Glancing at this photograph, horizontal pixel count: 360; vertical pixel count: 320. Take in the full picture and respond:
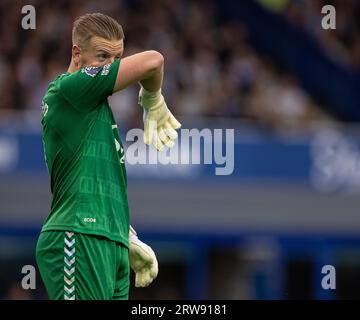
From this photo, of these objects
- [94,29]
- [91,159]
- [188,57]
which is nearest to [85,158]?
[91,159]

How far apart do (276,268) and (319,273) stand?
639 millimetres

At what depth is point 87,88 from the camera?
Result: 5805mm

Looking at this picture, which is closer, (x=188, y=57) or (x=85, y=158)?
(x=85, y=158)

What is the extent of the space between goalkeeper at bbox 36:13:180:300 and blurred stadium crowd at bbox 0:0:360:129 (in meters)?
9.17

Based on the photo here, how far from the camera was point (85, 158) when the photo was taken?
19.3ft

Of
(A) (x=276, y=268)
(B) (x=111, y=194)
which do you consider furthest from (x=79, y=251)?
(A) (x=276, y=268)

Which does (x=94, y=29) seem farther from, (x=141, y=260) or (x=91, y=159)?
(x=141, y=260)

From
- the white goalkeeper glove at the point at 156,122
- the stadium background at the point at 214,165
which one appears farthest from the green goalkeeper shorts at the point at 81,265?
the stadium background at the point at 214,165

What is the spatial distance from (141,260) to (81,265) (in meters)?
0.48

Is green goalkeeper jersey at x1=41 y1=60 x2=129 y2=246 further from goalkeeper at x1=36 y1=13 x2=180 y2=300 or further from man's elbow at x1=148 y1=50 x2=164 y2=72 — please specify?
man's elbow at x1=148 y1=50 x2=164 y2=72

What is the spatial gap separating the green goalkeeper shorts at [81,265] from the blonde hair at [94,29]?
97 centimetres

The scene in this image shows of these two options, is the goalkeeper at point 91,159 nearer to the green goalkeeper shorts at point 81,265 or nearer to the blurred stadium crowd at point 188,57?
the green goalkeeper shorts at point 81,265

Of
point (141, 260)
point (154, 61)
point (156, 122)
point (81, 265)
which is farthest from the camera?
point (141, 260)

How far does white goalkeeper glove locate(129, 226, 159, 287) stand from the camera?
20.4ft
